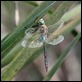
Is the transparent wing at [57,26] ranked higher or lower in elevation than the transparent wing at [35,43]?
higher

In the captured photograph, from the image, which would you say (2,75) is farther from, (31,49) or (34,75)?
(34,75)

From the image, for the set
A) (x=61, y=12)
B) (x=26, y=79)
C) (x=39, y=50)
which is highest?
(x=61, y=12)

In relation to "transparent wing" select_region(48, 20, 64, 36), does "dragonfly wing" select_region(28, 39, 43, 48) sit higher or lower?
lower

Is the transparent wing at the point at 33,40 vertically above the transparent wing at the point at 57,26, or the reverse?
the transparent wing at the point at 57,26

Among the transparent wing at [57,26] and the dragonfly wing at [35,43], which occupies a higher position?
the transparent wing at [57,26]

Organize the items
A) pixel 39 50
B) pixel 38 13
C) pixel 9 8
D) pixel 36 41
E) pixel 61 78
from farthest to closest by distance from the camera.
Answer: pixel 61 78 < pixel 9 8 < pixel 39 50 < pixel 36 41 < pixel 38 13

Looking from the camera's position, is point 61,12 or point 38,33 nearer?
point 61,12

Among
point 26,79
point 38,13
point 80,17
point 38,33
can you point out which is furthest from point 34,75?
point 38,13

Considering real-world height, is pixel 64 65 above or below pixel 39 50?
below

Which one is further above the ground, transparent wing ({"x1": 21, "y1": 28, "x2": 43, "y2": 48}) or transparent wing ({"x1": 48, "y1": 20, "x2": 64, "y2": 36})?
transparent wing ({"x1": 48, "y1": 20, "x2": 64, "y2": 36})

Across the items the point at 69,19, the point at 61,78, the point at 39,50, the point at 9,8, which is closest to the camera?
the point at 39,50

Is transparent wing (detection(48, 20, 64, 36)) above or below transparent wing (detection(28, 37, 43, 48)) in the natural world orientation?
above
